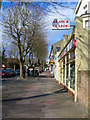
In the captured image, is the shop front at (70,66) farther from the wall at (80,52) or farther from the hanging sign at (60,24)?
the hanging sign at (60,24)

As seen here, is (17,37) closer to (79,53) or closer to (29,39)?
(29,39)

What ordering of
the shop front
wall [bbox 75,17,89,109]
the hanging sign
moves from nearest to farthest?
wall [bbox 75,17,89,109], the hanging sign, the shop front

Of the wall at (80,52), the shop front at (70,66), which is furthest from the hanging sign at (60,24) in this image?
the shop front at (70,66)

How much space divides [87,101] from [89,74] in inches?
41.6

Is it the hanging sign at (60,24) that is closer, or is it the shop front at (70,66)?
→ the hanging sign at (60,24)

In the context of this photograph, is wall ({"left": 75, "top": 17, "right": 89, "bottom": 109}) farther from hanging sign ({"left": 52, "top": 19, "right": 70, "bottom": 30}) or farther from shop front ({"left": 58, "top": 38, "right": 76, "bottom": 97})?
shop front ({"left": 58, "top": 38, "right": 76, "bottom": 97})

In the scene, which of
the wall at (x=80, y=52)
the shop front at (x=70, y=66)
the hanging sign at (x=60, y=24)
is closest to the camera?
the wall at (x=80, y=52)

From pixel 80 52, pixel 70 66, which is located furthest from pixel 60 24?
pixel 70 66

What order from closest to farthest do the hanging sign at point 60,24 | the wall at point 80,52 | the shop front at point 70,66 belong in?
the wall at point 80,52 → the hanging sign at point 60,24 → the shop front at point 70,66

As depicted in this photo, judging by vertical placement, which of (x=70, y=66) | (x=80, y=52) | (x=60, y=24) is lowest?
(x=70, y=66)

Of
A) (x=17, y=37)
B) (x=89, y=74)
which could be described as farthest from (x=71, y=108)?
(x=17, y=37)

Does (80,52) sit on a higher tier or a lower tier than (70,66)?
higher

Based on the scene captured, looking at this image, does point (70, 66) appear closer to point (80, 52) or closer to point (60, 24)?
point (80, 52)

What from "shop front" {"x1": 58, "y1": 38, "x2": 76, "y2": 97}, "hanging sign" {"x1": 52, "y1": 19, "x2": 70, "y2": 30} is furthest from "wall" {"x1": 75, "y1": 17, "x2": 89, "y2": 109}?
"shop front" {"x1": 58, "y1": 38, "x2": 76, "y2": 97}
